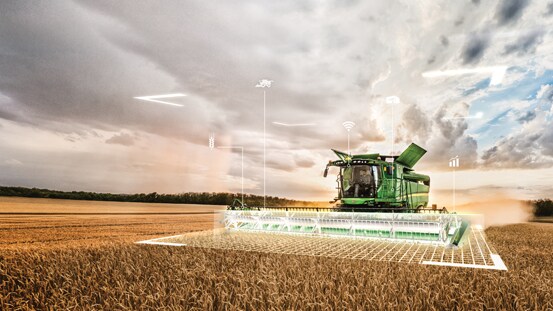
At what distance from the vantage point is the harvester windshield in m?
12.0

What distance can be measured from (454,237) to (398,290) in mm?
3001

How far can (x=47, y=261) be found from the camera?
6695 millimetres

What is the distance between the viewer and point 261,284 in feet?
15.3

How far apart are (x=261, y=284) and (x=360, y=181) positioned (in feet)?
26.5

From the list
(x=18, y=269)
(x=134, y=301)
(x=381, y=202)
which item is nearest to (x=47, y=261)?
(x=18, y=269)

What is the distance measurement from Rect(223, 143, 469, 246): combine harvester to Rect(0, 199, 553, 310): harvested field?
4.20 feet

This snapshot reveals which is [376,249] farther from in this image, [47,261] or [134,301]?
[47,261]
